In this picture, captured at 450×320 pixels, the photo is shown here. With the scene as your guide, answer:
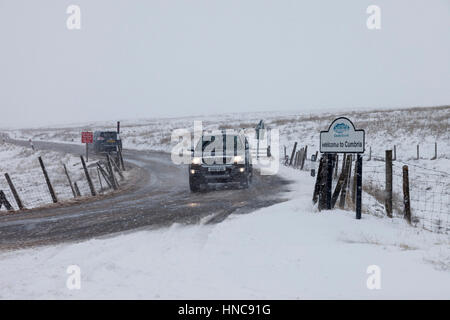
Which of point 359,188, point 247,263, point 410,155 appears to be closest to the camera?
point 247,263

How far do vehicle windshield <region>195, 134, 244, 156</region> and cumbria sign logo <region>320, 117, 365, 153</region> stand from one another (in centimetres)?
505

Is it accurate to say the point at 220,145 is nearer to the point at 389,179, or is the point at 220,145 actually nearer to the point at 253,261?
the point at 389,179

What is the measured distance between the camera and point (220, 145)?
1374cm

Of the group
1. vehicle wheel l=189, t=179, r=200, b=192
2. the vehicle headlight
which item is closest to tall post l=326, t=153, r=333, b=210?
the vehicle headlight

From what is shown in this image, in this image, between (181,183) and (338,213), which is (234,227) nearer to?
(338,213)

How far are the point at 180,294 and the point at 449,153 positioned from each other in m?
23.9

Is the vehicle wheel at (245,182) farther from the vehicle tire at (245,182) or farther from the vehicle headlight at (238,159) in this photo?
the vehicle headlight at (238,159)

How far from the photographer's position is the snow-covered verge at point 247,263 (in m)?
4.55

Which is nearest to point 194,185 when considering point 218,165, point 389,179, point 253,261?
point 218,165

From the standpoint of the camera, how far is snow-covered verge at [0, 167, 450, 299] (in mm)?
4551

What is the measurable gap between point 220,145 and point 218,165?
0.97 metres

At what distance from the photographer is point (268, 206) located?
1001 centimetres

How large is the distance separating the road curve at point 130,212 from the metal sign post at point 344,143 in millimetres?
2290
